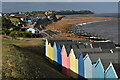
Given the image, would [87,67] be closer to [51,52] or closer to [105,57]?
[105,57]

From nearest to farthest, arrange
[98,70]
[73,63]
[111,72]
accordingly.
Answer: [111,72] < [98,70] < [73,63]

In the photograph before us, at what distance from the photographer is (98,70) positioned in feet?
74.9

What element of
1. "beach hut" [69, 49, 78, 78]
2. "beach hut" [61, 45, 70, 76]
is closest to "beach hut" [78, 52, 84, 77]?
"beach hut" [69, 49, 78, 78]

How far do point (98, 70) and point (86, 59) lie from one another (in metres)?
2.86

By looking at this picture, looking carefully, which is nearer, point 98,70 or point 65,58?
point 98,70

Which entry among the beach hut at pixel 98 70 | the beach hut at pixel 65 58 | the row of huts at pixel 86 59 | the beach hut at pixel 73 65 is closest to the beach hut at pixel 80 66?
the row of huts at pixel 86 59

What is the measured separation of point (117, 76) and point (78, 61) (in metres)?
7.59

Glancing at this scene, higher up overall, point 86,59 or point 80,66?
point 86,59

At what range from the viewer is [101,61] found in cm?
2280

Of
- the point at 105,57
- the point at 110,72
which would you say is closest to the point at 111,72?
the point at 110,72

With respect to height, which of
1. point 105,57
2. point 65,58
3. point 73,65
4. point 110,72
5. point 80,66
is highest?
point 105,57

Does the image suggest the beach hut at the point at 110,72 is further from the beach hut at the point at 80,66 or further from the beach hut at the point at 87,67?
the beach hut at the point at 80,66

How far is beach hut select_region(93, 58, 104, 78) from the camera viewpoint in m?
22.3

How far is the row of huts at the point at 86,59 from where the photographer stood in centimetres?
2218
